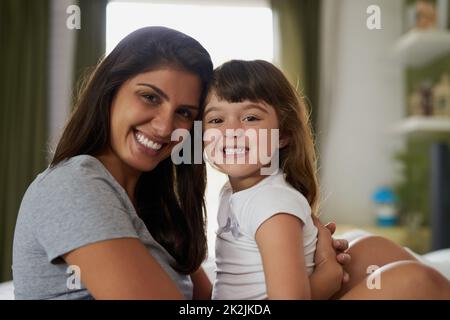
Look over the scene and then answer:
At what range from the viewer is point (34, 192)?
0.56 metres

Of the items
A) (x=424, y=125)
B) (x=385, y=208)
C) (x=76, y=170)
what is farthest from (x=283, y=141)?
(x=424, y=125)

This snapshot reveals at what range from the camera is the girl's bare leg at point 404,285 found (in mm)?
571

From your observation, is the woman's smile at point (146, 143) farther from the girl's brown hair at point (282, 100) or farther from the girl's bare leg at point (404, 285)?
the girl's bare leg at point (404, 285)

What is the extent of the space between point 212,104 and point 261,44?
0.56 metres

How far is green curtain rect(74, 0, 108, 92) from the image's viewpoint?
81 centimetres

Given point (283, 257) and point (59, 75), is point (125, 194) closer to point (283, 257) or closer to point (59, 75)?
point (283, 257)

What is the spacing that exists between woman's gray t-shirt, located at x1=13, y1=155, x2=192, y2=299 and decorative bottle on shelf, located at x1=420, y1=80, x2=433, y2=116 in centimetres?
163

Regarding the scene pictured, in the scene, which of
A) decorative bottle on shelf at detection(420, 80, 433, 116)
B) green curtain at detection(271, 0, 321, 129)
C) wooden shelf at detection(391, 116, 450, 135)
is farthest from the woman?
decorative bottle on shelf at detection(420, 80, 433, 116)

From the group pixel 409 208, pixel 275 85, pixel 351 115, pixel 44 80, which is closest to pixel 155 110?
pixel 275 85

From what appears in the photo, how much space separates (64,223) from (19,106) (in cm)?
70

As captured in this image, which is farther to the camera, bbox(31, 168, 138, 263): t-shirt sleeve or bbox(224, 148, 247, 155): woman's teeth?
bbox(224, 148, 247, 155): woman's teeth

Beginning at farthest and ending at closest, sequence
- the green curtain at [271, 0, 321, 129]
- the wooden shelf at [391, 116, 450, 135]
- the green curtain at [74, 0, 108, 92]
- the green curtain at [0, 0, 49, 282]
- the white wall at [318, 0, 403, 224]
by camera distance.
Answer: the wooden shelf at [391, 116, 450, 135], the white wall at [318, 0, 403, 224], the green curtain at [271, 0, 321, 129], the green curtain at [0, 0, 49, 282], the green curtain at [74, 0, 108, 92]

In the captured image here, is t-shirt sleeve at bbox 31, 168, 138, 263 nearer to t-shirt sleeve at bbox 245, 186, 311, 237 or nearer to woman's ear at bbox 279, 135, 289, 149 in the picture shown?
t-shirt sleeve at bbox 245, 186, 311, 237
